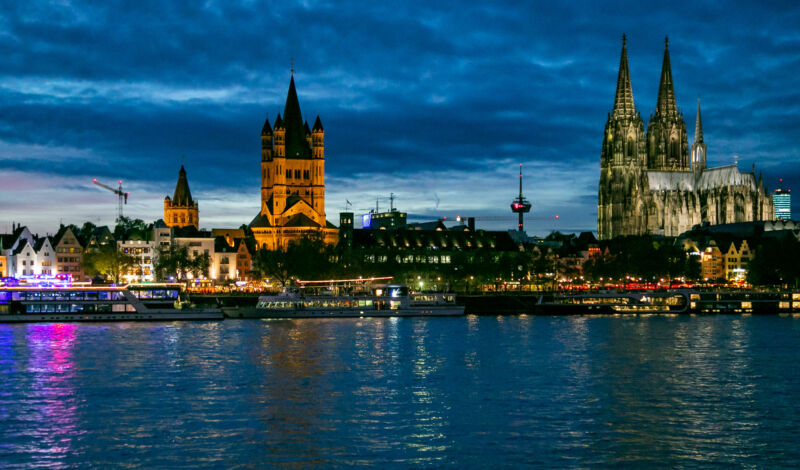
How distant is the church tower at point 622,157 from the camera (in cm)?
19502

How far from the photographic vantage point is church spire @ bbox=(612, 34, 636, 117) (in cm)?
19712

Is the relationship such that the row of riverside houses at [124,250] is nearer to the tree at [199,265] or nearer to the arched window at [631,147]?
the tree at [199,265]

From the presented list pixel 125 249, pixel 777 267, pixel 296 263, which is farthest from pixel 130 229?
pixel 777 267

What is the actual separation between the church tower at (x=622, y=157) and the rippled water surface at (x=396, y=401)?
130 meters

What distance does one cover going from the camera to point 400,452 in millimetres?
29891

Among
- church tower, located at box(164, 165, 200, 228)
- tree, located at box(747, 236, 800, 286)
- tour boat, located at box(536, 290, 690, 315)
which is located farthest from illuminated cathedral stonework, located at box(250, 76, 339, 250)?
tree, located at box(747, 236, 800, 286)

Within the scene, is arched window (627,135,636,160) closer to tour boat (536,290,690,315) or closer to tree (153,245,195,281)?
tour boat (536,290,690,315)

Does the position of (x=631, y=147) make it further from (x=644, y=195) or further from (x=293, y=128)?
(x=293, y=128)

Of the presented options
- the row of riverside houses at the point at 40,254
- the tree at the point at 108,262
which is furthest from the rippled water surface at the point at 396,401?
the row of riverside houses at the point at 40,254

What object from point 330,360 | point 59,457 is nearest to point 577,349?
point 330,360

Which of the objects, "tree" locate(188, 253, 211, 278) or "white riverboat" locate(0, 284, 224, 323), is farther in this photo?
"tree" locate(188, 253, 211, 278)

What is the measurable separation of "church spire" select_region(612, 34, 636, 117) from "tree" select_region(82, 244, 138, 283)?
10861 cm

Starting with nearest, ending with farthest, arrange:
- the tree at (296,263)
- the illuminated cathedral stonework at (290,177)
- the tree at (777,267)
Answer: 1. the tree at (296,263)
2. the tree at (777,267)
3. the illuminated cathedral stonework at (290,177)

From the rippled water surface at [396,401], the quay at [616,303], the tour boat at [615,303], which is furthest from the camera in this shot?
the tour boat at [615,303]
